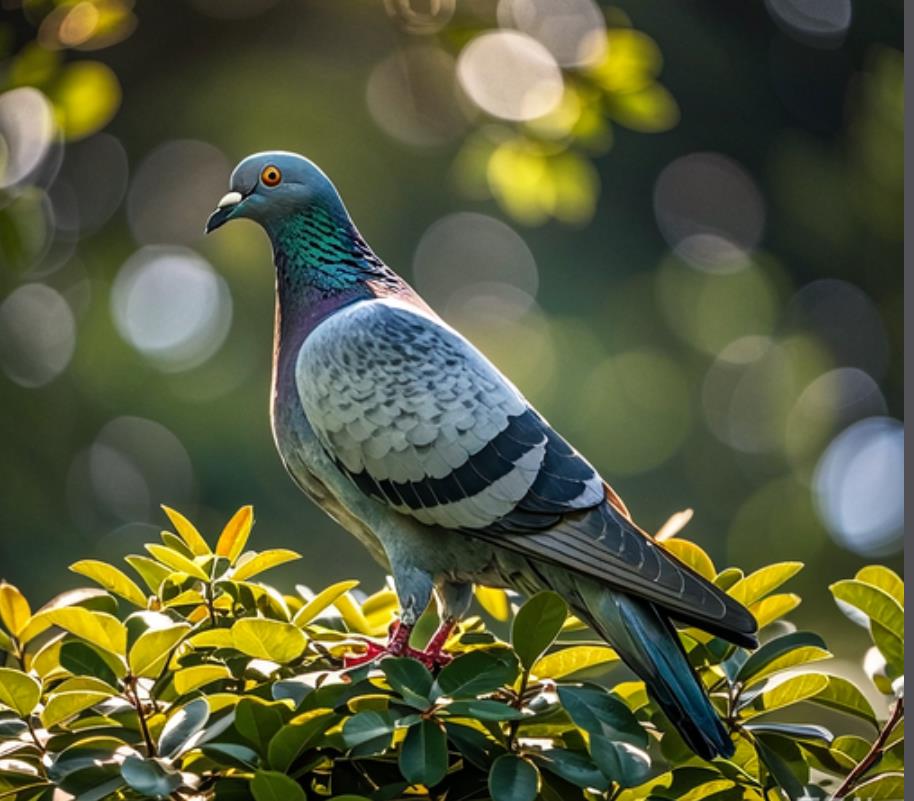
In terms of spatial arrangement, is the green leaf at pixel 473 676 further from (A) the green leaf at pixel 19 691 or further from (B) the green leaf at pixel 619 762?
(A) the green leaf at pixel 19 691

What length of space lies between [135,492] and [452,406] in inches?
253

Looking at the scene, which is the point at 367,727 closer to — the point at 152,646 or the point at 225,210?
the point at 152,646

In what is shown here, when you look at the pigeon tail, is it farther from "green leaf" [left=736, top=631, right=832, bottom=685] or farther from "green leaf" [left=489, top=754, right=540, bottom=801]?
"green leaf" [left=489, top=754, right=540, bottom=801]

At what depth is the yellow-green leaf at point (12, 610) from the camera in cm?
210

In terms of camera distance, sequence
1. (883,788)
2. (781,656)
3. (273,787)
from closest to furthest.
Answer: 1. (273,787)
2. (883,788)
3. (781,656)

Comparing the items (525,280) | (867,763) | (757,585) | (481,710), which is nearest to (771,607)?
(757,585)

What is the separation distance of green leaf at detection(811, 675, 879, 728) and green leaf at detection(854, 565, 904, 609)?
153 millimetres

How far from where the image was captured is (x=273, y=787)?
1624mm

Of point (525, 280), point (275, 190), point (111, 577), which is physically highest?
point (275, 190)

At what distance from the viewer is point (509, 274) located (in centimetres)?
885

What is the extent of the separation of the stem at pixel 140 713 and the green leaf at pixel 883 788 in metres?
0.91

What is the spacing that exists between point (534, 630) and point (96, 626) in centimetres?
56

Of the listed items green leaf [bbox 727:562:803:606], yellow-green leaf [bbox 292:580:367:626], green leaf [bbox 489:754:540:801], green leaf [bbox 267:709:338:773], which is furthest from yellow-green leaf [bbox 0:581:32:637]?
green leaf [bbox 727:562:803:606]

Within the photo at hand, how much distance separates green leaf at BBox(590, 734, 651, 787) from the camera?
1667 millimetres
